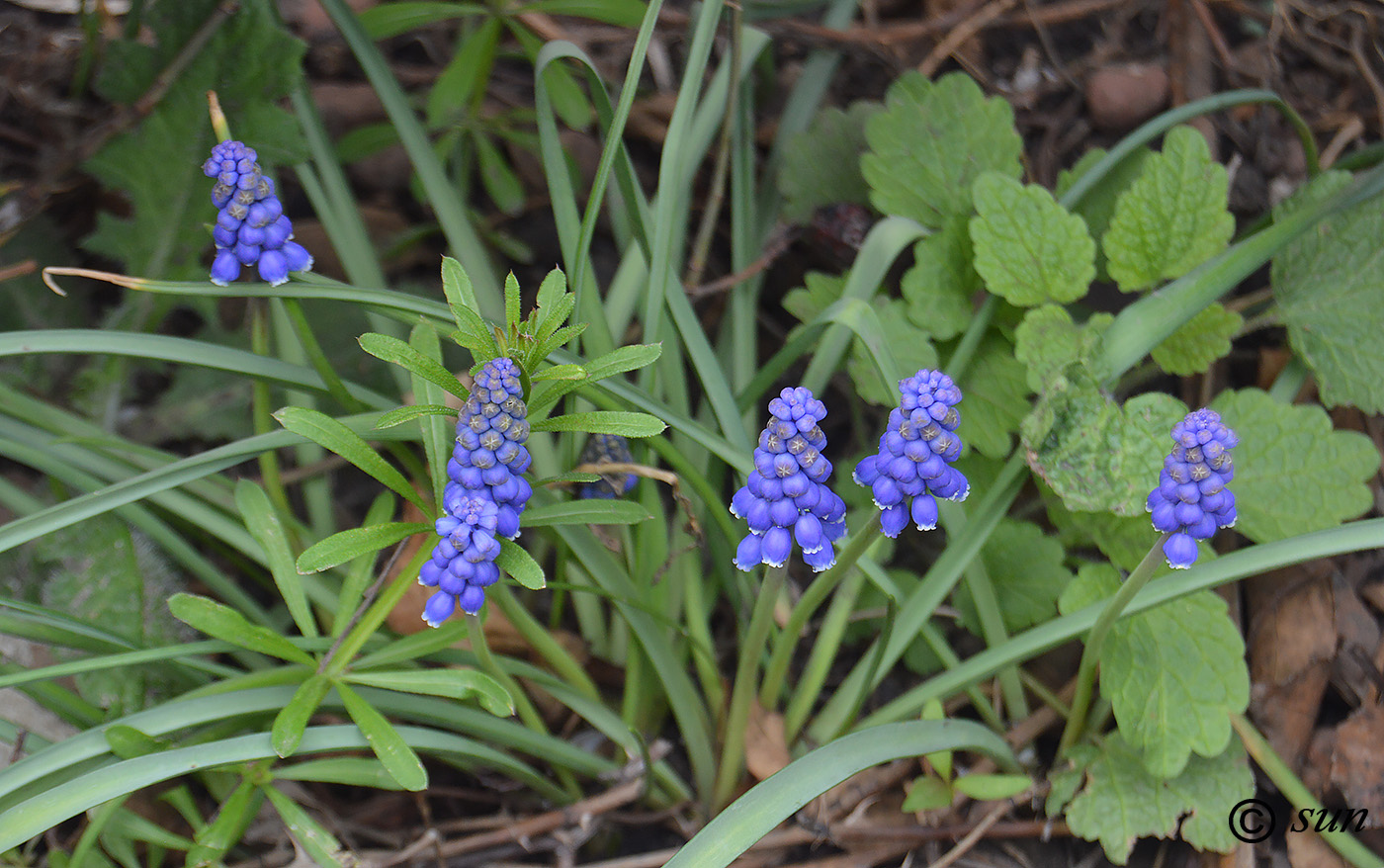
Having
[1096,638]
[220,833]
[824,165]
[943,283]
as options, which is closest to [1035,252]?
[943,283]

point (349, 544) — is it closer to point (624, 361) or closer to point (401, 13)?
point (624, 361)

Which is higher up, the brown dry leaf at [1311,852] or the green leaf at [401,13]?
the green leaf at [401,13]

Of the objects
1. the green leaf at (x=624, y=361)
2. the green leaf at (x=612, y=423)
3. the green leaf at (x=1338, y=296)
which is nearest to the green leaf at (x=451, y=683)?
the green leaf at (x=612, y=423)

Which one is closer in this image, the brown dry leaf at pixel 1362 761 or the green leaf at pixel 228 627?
the green leaf at pixel 228 627

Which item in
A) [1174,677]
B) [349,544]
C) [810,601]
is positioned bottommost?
[1174,677]

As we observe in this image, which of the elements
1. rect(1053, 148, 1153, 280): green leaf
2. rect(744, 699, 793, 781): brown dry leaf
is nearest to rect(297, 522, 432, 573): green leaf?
rect(744, 699, 793, 781): brown dry leaf

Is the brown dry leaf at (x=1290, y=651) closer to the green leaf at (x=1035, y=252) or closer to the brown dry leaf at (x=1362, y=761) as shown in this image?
the brown dry leaf at (x=1362, y=761)

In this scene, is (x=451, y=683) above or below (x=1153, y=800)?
above
